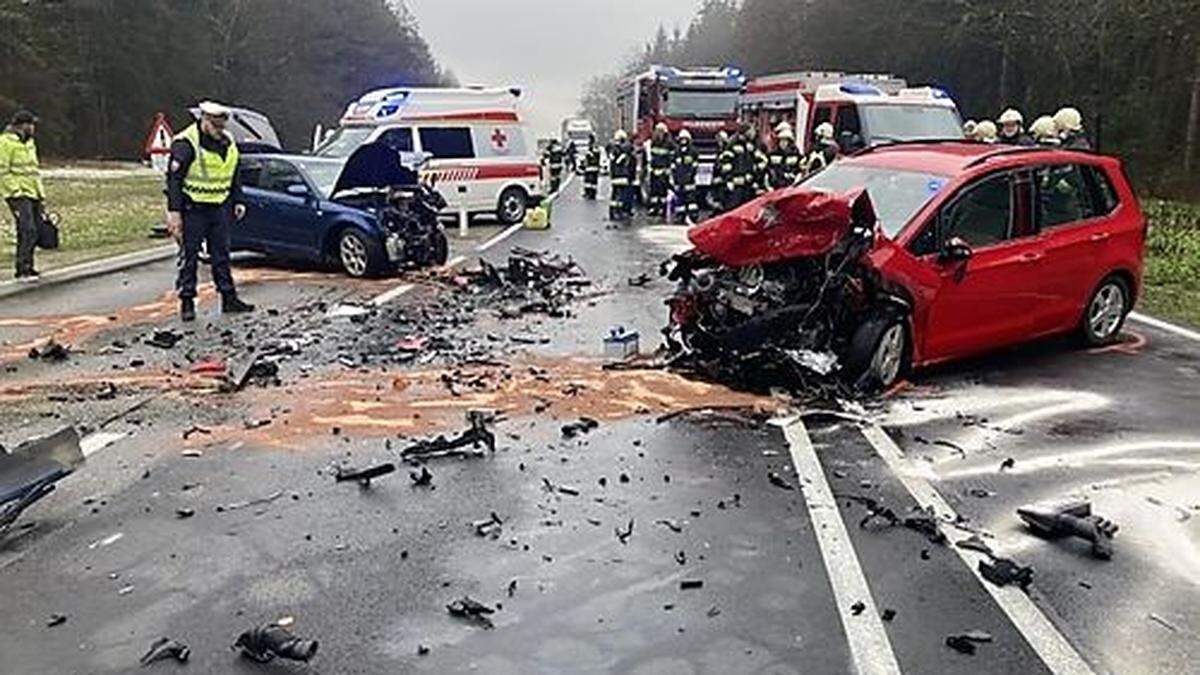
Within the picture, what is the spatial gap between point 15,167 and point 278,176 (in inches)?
121

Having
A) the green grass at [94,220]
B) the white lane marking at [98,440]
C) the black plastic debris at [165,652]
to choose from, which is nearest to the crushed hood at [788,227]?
the white lane marking at [98,440]

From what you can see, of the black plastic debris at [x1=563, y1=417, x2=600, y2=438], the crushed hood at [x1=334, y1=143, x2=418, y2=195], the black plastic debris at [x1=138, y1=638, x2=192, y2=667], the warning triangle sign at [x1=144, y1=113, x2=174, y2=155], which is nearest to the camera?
the black plastic debris at [x1=138, y1=638, x2=192, y2=667]

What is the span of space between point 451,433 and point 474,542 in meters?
1.72

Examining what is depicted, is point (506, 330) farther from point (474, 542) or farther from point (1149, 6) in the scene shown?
point (1149, 6)

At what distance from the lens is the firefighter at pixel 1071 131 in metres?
12.3

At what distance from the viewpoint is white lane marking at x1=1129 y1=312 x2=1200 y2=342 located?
10648mm

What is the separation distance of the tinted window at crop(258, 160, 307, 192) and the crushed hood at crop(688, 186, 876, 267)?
8.21 metres

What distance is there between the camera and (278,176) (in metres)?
14.8

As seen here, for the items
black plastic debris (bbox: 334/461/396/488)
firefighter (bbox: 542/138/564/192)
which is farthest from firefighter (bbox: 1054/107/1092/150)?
firefighter (bbox: 542/138/564/192)

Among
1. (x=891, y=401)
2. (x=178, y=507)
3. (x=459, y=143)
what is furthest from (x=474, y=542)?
(x=459, y=143)

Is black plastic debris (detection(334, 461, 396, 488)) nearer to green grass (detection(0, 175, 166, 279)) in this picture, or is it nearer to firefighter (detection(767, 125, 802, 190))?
green grass (detection(0, 175, 166, 279))

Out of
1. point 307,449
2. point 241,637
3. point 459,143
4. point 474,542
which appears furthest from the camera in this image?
point 459,143

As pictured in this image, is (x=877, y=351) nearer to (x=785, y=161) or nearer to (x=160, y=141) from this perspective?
(x=785, y=161)

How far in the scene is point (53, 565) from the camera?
464 centimetres
